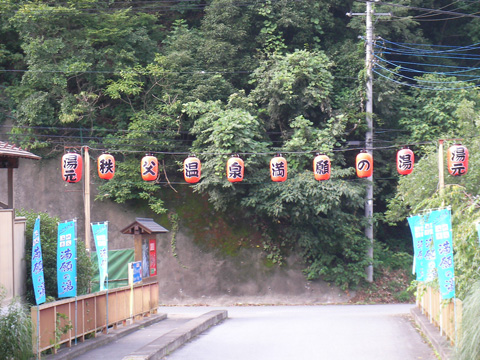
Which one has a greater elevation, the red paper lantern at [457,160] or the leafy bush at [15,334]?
the red paper lantern at [457,160]

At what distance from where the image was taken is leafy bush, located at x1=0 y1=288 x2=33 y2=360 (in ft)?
28.5

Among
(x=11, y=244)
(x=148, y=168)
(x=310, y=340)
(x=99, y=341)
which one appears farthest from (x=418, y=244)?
(x=148, y=168)

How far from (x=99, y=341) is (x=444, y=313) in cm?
709

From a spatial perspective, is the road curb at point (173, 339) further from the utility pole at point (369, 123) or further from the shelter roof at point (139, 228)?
the utility pole at point (369, 123)

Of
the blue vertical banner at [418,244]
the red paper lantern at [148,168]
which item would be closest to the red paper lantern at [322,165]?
the red paper lantern at [148,168]

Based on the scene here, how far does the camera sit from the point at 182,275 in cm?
2525

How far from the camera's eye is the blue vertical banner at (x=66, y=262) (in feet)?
37.7

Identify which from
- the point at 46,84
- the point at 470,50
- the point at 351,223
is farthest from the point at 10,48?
the point at 470,50

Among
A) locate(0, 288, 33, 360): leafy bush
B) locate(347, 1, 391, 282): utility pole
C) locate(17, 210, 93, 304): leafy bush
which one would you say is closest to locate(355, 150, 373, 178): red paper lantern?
locate(347, 1, 391, 282): utility pole

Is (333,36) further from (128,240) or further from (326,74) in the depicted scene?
(128,240)

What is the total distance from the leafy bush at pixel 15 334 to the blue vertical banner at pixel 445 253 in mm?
7053

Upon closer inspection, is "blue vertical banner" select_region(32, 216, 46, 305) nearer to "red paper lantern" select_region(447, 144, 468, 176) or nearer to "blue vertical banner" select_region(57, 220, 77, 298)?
"blue vertical banner" select_region(57, 220, 77, 298)

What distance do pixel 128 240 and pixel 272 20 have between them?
12.6m

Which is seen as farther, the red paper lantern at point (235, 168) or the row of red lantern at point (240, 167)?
the red paper lantern at point (235, 168)
